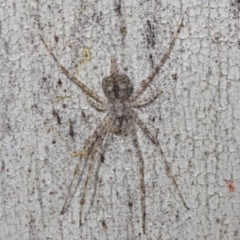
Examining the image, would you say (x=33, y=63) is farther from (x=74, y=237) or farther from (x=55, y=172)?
(x=74, y=237)

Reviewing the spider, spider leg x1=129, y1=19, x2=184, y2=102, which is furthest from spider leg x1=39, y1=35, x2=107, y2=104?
spider leg x1=129, y1=19, x2=184, y2=102

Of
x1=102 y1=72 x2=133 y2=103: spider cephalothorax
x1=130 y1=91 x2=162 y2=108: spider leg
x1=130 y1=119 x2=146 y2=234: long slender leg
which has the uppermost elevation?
x1=102 y1=72 x2=133 y2=103: spider cephalothorax

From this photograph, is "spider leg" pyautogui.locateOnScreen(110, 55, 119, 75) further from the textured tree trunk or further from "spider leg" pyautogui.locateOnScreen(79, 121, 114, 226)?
"spider leg" pyautogui.locateOnScreen(79, 121, 114, 226)

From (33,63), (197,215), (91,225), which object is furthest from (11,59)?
(197,215)

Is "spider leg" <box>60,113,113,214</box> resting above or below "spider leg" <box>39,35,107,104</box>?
below

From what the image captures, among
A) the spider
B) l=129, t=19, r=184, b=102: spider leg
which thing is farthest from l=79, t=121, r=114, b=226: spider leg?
l=129, t=19, r=184, b=102: spider leg

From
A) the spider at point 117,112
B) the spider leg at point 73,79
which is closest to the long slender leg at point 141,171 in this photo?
the spider at point 117,112
